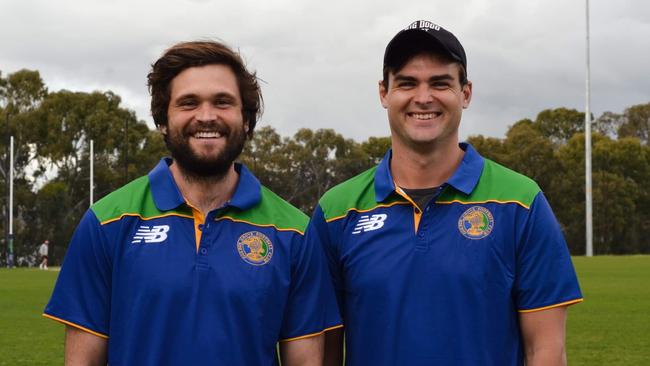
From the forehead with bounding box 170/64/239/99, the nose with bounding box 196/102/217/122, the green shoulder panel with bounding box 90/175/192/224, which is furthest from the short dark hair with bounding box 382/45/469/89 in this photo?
the green shoulder panel with bounding box 90/175/192/224

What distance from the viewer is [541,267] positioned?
12.1ft

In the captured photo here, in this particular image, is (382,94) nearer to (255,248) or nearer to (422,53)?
(422,53)

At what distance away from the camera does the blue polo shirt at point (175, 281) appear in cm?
353

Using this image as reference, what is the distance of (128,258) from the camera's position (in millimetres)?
3553

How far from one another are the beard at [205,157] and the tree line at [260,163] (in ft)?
152

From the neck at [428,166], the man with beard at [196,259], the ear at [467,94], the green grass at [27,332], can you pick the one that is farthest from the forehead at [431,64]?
the green grass at [27,332]

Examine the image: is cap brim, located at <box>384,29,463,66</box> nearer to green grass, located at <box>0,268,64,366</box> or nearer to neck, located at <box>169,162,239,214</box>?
neck, located at <box>169,162,239,214</box>

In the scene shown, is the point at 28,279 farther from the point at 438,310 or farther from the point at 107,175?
the point at 438,310

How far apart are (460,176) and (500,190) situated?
0.17 metres

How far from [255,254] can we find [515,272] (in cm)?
100

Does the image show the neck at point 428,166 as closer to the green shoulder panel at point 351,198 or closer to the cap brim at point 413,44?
the green shoulder panel at point 351,198

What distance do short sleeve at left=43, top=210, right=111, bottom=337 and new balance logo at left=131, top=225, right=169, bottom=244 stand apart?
0.41 feet

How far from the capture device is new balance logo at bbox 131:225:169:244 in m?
3.58

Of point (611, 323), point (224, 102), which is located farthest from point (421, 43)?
point (611, 323)
